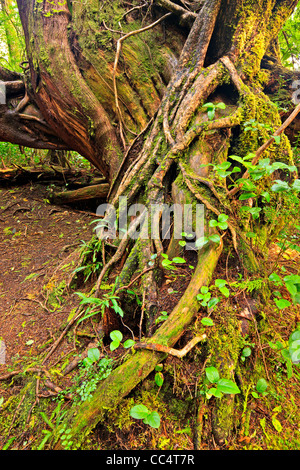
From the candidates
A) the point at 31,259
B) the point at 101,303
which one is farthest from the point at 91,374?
the point at 31,259

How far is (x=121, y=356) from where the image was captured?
5.41 ft

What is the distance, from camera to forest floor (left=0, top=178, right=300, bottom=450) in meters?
1.38

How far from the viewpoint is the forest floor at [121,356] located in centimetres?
138

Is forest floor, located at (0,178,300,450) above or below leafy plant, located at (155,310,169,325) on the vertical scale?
below

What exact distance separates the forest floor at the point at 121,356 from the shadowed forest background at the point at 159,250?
1 centimetres

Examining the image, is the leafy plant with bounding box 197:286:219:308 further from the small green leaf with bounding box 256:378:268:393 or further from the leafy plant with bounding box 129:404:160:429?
the leafy plant with bounding box 129:404:160:429

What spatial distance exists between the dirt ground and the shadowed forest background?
0.9 inches

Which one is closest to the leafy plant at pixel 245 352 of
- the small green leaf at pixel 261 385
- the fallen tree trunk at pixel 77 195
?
the small green leaf at pixel 261 385

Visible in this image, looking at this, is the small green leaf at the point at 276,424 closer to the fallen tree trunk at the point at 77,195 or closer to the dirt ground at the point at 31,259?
the dirt ground at the point at 31,259

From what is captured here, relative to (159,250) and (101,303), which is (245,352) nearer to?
(159,250)

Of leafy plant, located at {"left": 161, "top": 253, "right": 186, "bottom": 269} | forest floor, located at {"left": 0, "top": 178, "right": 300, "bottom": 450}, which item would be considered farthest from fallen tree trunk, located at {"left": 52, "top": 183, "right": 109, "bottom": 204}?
leafy plant, located at {"left": 161, "top": 253, "right": 186, "bottom": 269}

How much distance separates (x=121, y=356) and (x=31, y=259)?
2.55m
